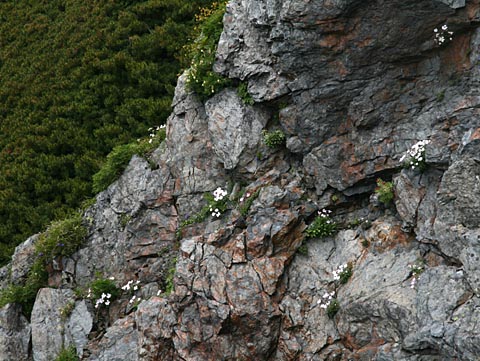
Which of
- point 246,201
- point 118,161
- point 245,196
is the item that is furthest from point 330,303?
point 118,161

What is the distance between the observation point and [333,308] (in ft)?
28.2

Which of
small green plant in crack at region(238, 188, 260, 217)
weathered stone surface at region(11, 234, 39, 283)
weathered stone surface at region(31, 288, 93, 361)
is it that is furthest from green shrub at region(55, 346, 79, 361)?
small green plant in crack at region(238, 188, 260, 217)

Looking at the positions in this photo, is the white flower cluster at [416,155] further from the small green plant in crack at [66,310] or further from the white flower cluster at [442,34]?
the small green plant in crack at [66,310]

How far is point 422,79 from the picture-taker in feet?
30.4

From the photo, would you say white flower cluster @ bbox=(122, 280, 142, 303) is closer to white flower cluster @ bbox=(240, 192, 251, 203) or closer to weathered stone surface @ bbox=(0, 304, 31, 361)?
weathered stone surface @ bbox=(0, 304, 31, 361)

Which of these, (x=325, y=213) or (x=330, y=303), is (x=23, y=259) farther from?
(x=330, y=303)

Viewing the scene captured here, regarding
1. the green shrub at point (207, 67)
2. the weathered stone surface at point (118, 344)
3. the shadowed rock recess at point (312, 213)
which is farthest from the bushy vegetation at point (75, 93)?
the weathered stone surface at point (118, 344)

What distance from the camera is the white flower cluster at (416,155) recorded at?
8586 millimetres

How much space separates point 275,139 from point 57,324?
551 centimetres

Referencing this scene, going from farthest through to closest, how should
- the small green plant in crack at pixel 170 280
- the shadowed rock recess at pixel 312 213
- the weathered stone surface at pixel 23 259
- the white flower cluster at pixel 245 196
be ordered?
the weathered stone surface at pixel 23 259 < the white flower cluster at pixel 245 196 < the small green plant in crack at pixel 170 280 < the shadowed rock recess at pixel 312 213

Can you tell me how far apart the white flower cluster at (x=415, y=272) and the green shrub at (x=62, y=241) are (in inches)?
272

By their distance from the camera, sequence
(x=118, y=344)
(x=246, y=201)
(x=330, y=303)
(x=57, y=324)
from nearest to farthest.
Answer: (x=330, y=303), (x=118, y=344), (x=246, y=201), (x=57, y=324)

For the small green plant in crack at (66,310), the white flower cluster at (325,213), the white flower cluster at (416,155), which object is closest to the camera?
the white flower cluster at (416,155)

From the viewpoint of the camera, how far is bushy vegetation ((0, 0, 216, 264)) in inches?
575
